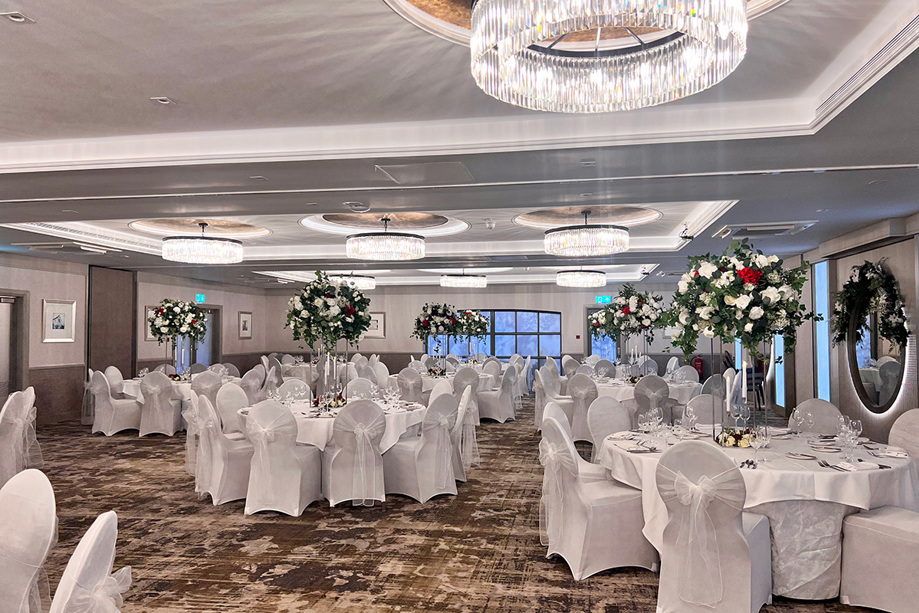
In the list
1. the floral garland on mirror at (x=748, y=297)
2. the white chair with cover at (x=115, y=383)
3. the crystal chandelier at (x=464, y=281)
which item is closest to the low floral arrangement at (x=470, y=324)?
the crystal chandelier at (x=464, y=281)

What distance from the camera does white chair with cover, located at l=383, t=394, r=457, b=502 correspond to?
620 cm

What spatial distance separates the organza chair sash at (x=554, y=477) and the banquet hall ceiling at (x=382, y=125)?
2154 mm

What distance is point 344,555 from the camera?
15.5 ft

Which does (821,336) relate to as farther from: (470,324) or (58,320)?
(58,320)

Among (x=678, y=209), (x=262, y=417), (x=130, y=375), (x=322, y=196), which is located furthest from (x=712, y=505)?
(x=130, y=375)

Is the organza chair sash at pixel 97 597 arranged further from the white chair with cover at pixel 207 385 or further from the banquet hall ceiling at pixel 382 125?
the white chair with cover at pixel 207 385

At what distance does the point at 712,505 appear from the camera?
3.34 meters

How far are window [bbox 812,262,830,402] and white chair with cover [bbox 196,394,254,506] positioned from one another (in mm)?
9024

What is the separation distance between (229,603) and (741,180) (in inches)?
204

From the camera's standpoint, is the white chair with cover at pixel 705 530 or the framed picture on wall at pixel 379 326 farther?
the framed picture on wall at pixel 379 326

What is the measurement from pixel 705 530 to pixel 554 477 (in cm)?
120

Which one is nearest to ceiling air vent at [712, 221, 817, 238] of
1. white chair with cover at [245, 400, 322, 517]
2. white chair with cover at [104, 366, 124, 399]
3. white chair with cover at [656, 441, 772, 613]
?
white chair with cover at [656, 441, 772, 613]

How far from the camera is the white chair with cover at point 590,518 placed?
4.18m

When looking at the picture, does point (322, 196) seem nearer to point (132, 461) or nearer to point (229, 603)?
point (229, 603)
